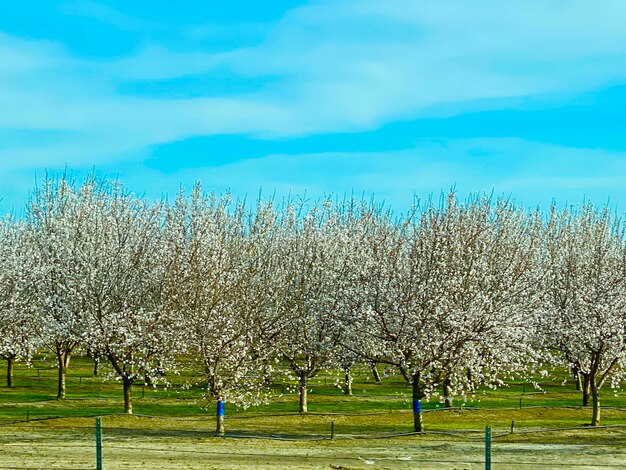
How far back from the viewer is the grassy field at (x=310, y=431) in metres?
28.5

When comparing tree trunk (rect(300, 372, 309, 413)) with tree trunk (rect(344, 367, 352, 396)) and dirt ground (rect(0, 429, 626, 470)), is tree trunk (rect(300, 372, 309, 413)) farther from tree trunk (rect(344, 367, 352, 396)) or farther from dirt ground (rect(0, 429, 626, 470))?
dirt ground (rect(0, 429, 626, 470))

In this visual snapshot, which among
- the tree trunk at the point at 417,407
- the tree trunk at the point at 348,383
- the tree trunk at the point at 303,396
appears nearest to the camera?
the tree trunk at the point at 417,407

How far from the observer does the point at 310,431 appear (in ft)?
120

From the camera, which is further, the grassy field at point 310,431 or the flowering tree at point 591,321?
the flowering tree at point 591,321

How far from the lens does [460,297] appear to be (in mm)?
41656

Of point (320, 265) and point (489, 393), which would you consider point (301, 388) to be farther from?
point (489, 393)

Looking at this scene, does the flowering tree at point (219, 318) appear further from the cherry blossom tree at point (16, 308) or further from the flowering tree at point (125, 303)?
the cherry blossom tree at point (16, 308)

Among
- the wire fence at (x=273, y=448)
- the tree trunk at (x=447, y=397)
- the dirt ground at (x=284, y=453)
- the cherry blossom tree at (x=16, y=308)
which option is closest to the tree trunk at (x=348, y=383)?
the tree trunk at (x=447, y=397)

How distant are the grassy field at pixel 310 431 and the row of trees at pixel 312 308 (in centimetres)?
176

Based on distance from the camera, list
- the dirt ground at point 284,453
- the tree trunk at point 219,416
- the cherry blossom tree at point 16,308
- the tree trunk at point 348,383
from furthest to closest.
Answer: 1. the tree trunk at point 348,383
2. the cherry blossom tree at point 16,308
3. the tree trunk at point 219,416
4. the dirt ground at point 284,453

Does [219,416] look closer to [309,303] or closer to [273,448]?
[273,448]

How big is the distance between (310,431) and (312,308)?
36.9 feet

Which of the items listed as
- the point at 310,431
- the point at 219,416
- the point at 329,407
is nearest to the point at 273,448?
the point at 219,416

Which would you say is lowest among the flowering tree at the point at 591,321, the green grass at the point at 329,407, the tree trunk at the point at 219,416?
the green grass at the point at 329,407
